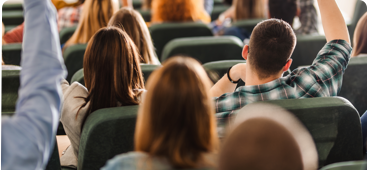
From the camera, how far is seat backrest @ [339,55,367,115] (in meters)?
1.51

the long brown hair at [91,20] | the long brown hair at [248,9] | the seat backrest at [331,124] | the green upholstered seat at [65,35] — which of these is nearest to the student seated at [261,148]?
the seat backrest at [331,124]

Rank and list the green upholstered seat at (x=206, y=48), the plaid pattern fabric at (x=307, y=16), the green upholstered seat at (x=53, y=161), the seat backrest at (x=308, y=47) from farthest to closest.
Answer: the plaid pattern fabric at (x=307, y=16) → the seat backrest at (x=308, y=47) → the green upholstered seat at (x=206, y=48) → the green upholstered seat at (x=53, y=161)

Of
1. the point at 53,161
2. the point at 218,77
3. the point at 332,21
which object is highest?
the point at 332,21

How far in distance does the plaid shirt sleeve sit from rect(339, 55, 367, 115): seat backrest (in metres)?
0.31

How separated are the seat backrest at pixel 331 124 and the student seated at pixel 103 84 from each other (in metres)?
0.54

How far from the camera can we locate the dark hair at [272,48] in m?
1.23

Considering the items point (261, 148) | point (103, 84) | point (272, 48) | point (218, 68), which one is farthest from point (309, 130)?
point (103, 84)

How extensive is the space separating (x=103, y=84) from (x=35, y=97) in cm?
70

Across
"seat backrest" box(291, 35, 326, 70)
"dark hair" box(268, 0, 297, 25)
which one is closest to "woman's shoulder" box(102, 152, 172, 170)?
"seat backrest" box(291, 35, 326, 70)

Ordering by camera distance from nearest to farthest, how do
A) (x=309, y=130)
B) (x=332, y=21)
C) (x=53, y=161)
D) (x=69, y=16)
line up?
(x=309, y=130) → (x=53, y=161) → (x=332, y=21) → (x=69, y=16)

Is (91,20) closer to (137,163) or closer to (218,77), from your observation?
(218,77)

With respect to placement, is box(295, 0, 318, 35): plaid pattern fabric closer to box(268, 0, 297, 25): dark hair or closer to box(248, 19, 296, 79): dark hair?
box(268, 0, 297, 25): dark hair

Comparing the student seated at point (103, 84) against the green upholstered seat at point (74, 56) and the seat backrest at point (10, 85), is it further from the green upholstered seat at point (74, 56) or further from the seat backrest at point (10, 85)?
the green upholstered seat at point (74, 56)

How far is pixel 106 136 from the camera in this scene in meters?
1.00
